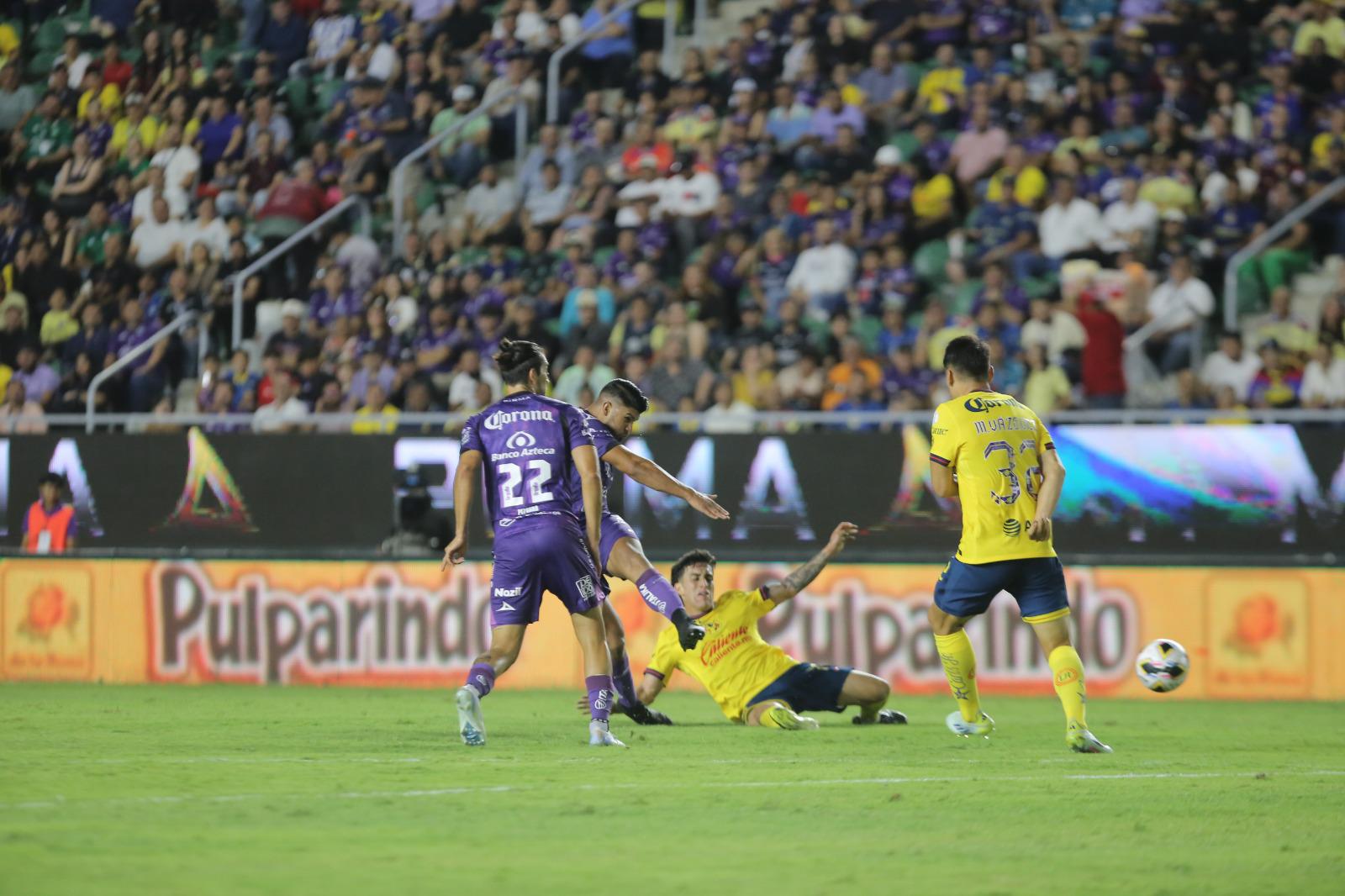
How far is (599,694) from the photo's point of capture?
1020cm

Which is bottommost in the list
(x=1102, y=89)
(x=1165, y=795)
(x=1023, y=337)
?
(x=1165, y=795)

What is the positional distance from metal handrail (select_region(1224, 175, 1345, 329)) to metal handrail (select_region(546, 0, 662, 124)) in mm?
7682

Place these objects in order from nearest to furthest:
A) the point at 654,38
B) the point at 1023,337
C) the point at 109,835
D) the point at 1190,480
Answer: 1. the point at 109,835
2. the point at 1190,480
3. the point at 1023,337
4. the point at 654,38

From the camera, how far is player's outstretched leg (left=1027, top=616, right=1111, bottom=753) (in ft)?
32.5

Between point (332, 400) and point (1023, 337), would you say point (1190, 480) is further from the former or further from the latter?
point (332, 400)

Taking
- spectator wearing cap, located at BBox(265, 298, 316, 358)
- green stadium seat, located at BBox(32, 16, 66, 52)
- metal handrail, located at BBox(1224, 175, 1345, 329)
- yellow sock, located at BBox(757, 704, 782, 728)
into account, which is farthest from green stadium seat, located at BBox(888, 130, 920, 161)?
green stadium seat, located at BBox(32, 16, 66, 52)

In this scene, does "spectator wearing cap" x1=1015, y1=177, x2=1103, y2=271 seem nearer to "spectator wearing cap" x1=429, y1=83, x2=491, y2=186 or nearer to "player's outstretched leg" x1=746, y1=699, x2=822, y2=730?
"spectator wearing cap" x1=429, y1=83, x2=491, y2=186

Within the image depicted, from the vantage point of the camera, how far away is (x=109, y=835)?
22.1 ft

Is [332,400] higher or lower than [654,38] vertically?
lower

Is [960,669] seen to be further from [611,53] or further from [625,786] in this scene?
[611,53]

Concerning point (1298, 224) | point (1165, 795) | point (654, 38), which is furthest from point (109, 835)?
point (654, 38)

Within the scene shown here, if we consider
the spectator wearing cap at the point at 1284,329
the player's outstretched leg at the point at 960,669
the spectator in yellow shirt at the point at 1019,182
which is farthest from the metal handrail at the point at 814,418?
the player's outstretched leg at the point at 960,669

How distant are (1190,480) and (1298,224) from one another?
356cm

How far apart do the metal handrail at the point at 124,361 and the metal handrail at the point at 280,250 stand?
15.6 inches
